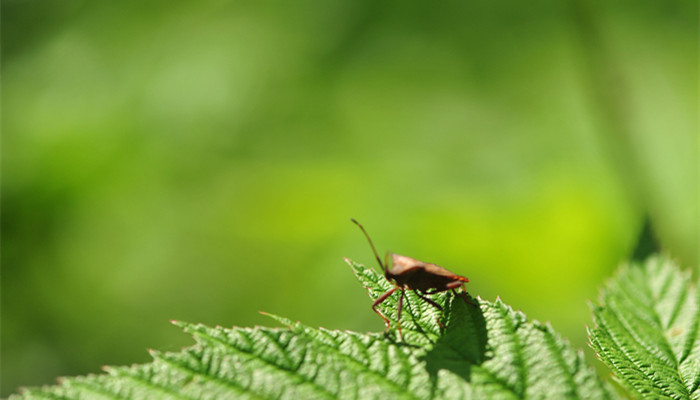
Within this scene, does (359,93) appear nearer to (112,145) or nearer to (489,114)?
(489,114)

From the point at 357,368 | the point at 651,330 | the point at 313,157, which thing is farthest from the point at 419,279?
the point at 313,157

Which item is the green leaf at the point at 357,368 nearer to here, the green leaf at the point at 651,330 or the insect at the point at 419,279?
the insect at the point at 419,279

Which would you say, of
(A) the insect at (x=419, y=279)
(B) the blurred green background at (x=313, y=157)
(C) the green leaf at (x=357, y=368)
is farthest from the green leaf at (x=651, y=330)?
(B) the blurred green background at (x=313, y=157)

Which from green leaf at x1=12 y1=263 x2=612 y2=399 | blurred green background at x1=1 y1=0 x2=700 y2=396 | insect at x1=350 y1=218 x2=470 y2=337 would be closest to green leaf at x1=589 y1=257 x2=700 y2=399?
green leaf at x1=12 y1=263 x2=612 y2=399

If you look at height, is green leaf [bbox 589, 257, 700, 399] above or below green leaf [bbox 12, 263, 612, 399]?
above

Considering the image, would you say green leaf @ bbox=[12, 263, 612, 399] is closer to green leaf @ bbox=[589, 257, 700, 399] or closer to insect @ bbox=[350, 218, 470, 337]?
insect @ bbox=[350, 218, 470, 337]

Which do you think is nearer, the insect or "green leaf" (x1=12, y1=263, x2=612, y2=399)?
"green leaf" (x1=12, y1=263, x2=612, y2=399)

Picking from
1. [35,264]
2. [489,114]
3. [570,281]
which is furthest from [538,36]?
[35,264]
